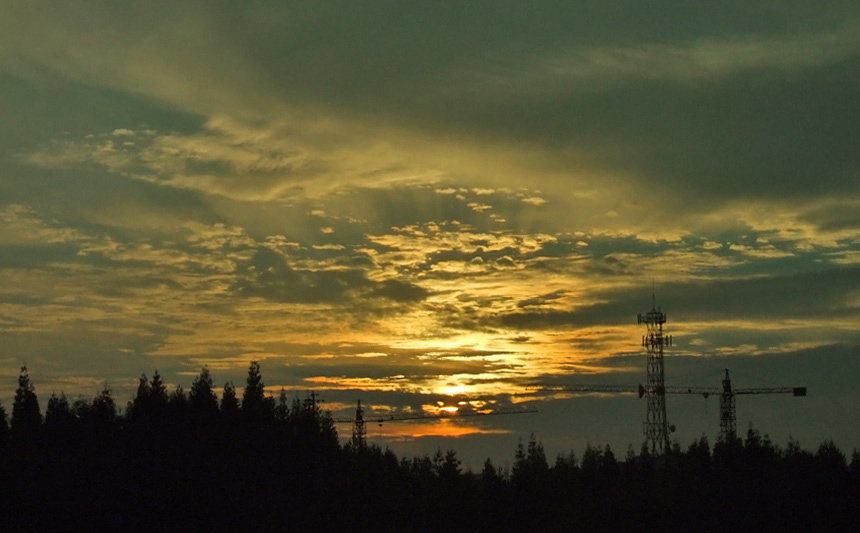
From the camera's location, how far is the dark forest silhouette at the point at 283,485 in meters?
120

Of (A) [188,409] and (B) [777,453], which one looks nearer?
(A) [188,409]

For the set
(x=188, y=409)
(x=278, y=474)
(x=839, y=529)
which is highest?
(x=188, y=409)

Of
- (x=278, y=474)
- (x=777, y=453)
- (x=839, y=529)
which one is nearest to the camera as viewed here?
(x=278, y=474)

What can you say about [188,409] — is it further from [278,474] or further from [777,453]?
[777,453]

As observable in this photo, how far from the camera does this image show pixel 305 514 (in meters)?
119

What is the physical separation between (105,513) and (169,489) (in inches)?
320

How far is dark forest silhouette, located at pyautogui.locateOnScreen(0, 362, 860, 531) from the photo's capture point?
120 m

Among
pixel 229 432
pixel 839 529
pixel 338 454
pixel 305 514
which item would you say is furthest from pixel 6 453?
pixel 839 529

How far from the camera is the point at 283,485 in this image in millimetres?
131250

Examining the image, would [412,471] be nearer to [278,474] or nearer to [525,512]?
[525,512]

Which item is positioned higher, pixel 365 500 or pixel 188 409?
pixel 188 409

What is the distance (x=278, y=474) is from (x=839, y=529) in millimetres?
76509

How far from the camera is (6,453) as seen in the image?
124875mm

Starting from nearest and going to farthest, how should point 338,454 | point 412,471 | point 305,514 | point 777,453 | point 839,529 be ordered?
point 305,514, point 839,529, point 338,454, point 412,471, point 777,453
